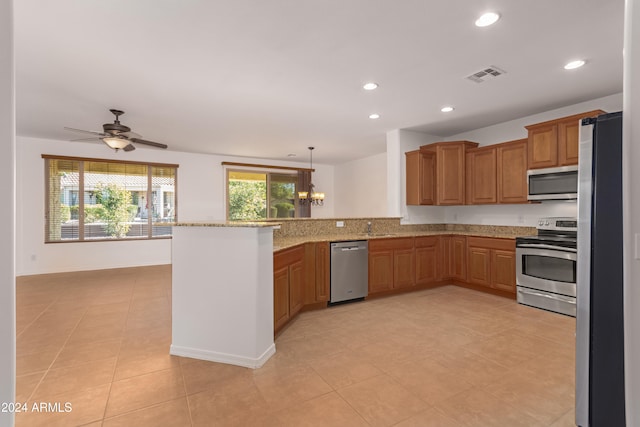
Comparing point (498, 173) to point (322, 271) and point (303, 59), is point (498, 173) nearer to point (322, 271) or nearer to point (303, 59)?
point (322, 271)

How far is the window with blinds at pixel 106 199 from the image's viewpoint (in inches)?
243

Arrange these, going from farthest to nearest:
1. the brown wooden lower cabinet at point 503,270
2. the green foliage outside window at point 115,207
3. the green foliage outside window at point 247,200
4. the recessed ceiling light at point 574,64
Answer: the green foliage outside window at point 247,200, the green foliage outside window at point 115,207, the brown wooden lower cabinet at point 503,270, the recessed ceiling light at point 574,64

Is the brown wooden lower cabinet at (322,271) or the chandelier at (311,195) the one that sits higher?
the chandelier at (311,195)

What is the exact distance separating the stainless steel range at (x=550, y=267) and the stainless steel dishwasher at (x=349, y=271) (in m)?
2.06

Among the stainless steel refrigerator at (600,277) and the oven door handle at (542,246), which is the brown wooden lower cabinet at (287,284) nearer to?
the stainless steel refrigerator at (600,277)

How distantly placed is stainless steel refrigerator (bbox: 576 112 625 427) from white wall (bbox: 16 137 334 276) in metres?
7.20

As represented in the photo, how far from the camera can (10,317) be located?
1.04 metres

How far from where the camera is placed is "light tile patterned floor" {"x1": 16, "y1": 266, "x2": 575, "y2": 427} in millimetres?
1885

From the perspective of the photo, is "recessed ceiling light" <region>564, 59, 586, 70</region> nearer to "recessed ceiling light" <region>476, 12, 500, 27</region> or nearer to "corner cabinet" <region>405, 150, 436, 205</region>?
"recessed ceiling light" <region>476, 12, 500, 27</region>

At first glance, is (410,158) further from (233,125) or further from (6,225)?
(6,225)

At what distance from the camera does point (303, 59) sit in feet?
9.44

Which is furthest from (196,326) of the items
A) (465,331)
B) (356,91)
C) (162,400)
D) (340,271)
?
(356,91)

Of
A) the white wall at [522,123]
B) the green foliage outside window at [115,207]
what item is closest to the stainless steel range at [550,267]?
the white wall at [522,123]

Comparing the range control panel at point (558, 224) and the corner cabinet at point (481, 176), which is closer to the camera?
the range control panel at point (558, 224)
